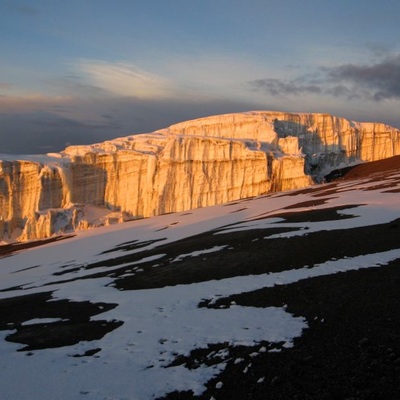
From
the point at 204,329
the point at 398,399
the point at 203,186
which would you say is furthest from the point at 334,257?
the point at 203,186

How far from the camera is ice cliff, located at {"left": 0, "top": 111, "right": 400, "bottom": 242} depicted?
261 feet

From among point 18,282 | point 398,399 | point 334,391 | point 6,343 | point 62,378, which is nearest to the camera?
point 398,399

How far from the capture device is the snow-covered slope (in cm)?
898

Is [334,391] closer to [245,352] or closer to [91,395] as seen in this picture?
[245,352]

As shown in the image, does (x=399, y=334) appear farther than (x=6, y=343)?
No

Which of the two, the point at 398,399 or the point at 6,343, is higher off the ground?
the point at 398,399

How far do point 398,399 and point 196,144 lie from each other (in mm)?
77272

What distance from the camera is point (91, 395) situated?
8.25 m

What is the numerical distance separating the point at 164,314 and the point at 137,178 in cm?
7409

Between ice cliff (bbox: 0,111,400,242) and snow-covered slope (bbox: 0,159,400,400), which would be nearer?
snow-covered slope (bbox: 0,159,400,400)

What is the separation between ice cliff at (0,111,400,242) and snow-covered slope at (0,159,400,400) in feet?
176

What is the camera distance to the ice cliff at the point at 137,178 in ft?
261

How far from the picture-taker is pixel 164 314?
43.3ft

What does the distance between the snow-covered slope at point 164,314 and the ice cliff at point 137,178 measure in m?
53.7
